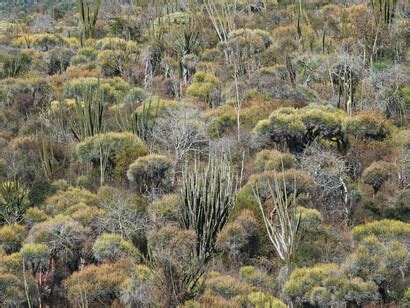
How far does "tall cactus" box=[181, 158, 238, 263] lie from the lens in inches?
430

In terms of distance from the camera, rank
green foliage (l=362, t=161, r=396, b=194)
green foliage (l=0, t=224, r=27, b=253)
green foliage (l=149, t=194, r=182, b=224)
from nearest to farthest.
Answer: green foliage (l=0, t=224, r=27, b=253)
green foliage (l=149, t=194, r=182, b=224)
green foliage (l=362, t=161, r=396, b=194)

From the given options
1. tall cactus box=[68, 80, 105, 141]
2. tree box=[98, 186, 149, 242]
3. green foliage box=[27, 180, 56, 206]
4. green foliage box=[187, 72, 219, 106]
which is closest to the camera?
tree box=[98, 186, 149, 242]

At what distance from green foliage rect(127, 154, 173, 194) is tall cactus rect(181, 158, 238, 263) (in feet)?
6.96

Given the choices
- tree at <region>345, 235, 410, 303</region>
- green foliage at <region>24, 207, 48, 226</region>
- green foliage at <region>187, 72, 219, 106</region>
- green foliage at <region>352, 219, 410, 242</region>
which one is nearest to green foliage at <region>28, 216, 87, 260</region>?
green foliage at <region>24, 207, 48, 226</region>

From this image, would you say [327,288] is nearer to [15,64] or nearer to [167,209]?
[167,209]

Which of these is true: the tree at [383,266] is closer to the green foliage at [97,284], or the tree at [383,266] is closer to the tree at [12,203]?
the green foliage at [97,284]

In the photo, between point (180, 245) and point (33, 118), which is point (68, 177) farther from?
point (180, 245)

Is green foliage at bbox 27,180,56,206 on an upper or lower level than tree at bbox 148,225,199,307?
lower

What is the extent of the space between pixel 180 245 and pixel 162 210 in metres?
2.66

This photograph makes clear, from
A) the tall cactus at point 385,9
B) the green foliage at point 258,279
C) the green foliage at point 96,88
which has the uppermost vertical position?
the tall cactus at point 385,9

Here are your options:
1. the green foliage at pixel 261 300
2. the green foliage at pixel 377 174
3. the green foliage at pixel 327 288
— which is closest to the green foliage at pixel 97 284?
the green foliage at pixel 261 300

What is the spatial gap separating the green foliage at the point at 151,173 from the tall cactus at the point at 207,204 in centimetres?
212

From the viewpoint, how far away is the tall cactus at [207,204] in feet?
35.8

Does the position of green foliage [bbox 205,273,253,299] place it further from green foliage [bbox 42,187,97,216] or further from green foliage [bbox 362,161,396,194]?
green foliage [bbox 362,161,396,194]
